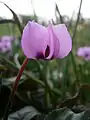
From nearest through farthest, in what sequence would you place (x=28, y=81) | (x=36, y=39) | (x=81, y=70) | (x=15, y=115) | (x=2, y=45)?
(x=36, y=39) < (x=15, y=115) < (x=28, y=81) < (x=81, y=70) < (x=2, y=45)

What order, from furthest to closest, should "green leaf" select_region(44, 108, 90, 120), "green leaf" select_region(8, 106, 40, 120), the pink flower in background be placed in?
the pink flower in background
"green leaf" select_region(8, 106, 40, 120)
"green leaf" select_region(44, 108, 90, 120)

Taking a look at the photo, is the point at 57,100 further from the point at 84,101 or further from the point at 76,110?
the point at 76,110

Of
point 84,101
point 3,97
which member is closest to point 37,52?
point 3,97

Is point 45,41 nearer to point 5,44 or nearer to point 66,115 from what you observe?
point 66,115

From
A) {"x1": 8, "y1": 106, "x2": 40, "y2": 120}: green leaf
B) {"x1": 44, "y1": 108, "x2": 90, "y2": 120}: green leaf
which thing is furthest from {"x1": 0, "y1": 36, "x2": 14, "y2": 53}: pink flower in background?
{"x1": 44, "y1": 108, "x2": 90, "y2": 120}: green leaf

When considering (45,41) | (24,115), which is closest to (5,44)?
(24,115)

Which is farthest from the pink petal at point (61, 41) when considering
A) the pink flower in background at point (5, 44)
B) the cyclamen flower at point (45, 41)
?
the pink flower in background at point (5, 44)

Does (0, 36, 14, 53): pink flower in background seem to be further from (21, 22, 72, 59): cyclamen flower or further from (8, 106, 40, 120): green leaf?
(21, 22, 72, 59): cyclamen flower

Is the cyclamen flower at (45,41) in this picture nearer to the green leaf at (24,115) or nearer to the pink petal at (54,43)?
the pink petal at (54,43)
